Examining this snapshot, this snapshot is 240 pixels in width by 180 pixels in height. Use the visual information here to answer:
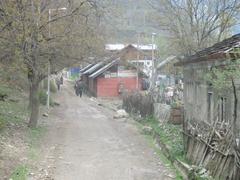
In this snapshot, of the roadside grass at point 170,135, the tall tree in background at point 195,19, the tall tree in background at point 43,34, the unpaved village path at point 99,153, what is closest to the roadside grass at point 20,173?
the unpaved village path at point 99,153

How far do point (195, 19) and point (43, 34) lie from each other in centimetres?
1257

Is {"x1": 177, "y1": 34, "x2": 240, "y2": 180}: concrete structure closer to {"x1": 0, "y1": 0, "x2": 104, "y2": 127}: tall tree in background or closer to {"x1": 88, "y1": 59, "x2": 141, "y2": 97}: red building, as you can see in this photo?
{"x1": 0, "y1": 0, "x2": 104, "y2": 127}: tall tree in background

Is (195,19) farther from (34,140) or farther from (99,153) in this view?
(99,153)

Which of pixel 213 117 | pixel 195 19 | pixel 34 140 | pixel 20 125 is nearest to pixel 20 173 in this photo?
pixel 34 140

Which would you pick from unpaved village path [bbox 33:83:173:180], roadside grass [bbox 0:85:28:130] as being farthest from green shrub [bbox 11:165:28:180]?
roadside grass [bbox 0:85:28:130]

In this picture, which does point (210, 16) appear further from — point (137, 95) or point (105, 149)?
point (105, 149)

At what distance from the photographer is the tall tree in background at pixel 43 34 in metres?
19.0

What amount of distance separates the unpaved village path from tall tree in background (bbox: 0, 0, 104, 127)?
9.56ft

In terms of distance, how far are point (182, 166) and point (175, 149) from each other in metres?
2.55

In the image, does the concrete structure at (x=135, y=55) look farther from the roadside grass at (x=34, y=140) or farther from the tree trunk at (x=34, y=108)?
the roadside grass at (x=34, y=140)

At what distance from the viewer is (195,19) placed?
31281 millimetres

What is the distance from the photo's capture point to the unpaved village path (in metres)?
14.0

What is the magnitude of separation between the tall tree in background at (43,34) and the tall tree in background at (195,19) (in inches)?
264

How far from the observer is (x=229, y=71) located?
1120 cm
